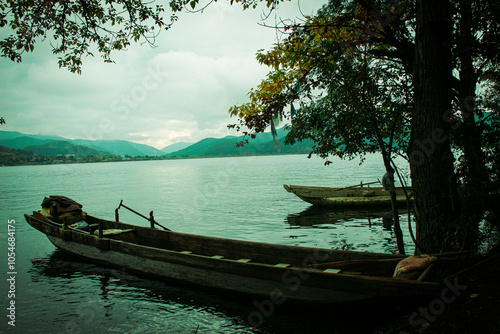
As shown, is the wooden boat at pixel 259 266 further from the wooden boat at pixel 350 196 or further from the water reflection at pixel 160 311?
the wooden boat at pixel 350 196

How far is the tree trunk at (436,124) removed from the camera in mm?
5980

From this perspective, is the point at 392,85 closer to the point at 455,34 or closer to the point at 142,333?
the point at 455,34

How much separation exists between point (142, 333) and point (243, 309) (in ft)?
7.08

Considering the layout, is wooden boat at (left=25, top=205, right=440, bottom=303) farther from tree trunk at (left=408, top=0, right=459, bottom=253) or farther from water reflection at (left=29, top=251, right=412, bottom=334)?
tree trunk at (left=408, top=0, right=459, bottom=253)

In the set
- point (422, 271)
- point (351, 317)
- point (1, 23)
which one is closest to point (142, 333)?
point (351, 317)

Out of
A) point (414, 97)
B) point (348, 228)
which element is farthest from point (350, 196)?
point (414, 97)

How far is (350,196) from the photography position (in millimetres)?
22141

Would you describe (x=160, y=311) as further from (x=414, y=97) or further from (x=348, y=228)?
(x=348, y=228)

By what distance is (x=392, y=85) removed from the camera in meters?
7.47

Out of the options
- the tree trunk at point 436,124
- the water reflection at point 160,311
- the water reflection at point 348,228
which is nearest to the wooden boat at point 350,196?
the water reflection at point 348,228

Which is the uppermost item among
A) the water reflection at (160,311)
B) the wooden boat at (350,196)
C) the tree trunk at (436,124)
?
the tree trunk at (436,124)

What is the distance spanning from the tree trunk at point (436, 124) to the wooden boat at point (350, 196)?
1535 centimetres

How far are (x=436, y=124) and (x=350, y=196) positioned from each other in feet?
54.9

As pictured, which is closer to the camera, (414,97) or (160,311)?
(414,97)
